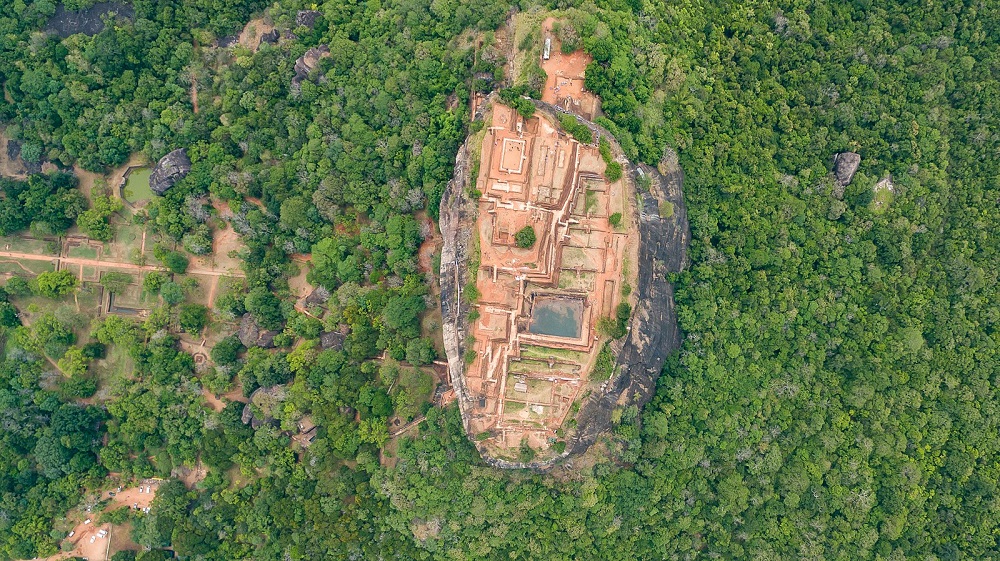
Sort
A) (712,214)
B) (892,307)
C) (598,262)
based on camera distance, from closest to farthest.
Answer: (598,262)
(712,214)
(892,307)

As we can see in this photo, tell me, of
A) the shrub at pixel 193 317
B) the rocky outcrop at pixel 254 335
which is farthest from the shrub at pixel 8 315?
the rocky outcrop at pixel 254 335

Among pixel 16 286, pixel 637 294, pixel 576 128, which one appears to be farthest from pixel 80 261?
pixel 637 294

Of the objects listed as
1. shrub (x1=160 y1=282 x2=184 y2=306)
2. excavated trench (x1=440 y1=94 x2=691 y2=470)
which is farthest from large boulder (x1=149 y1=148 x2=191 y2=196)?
excavated trench (x1=440 y1=94 x2=691 y2=470)

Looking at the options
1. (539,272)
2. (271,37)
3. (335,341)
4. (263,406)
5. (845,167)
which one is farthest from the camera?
(271,37)

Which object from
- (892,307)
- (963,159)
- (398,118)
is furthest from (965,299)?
(398,118)

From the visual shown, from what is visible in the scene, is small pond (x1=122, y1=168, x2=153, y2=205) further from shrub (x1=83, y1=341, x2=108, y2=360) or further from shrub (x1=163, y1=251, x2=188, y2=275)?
shrub (x1=83, y1=341, x2=108, y2=360)

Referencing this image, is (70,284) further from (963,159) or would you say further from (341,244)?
(963,159)

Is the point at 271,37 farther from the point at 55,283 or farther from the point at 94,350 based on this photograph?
the point at 94,350
